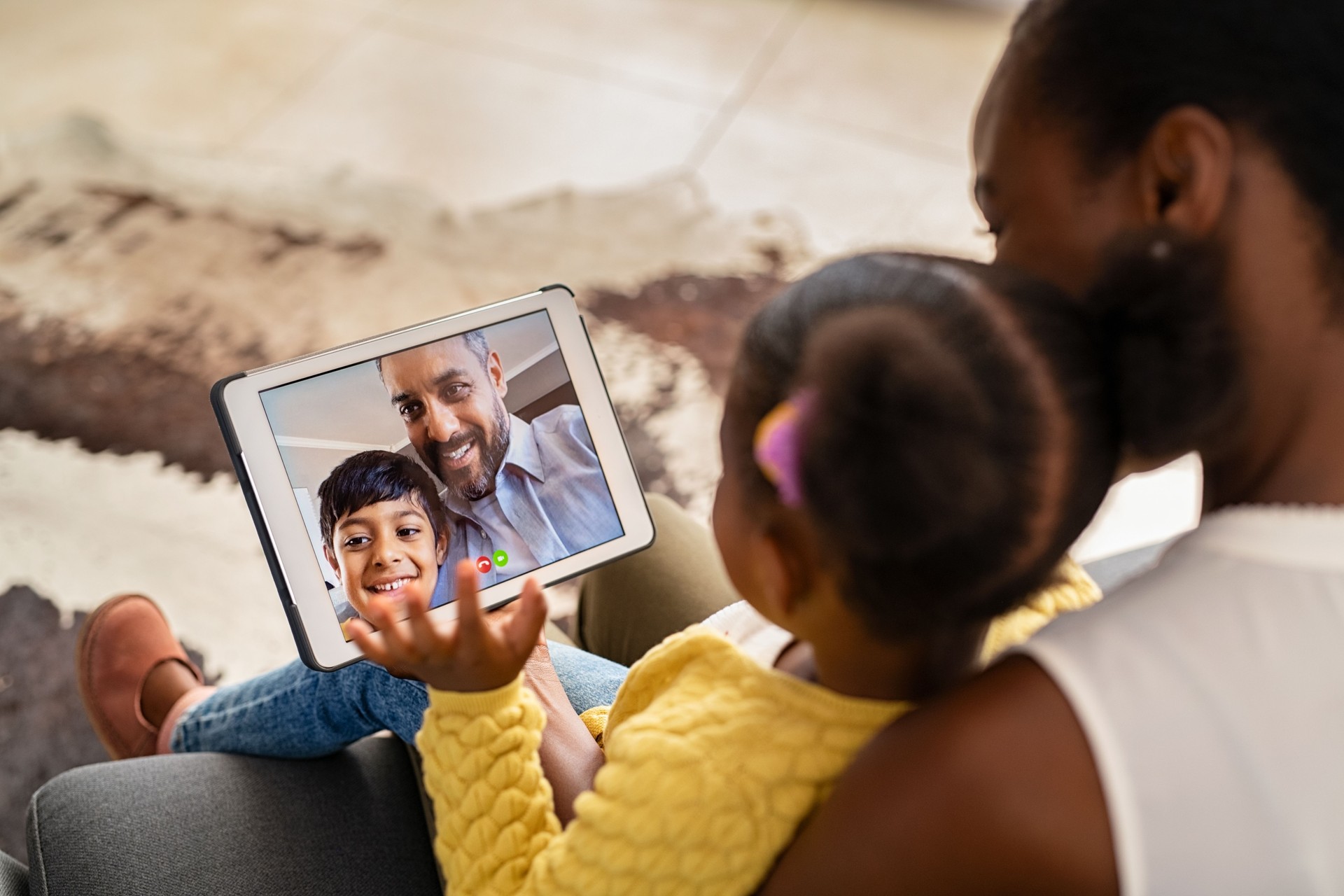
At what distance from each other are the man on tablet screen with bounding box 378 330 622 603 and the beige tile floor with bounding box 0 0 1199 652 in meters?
1.19

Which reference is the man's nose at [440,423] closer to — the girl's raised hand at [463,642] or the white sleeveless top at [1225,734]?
the girl's raised hand at [463,642]

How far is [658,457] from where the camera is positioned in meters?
1.54

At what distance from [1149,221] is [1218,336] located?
6 centimetres

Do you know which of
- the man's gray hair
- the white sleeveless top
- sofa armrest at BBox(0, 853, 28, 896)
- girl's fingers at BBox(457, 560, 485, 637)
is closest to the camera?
the white sleeveless top

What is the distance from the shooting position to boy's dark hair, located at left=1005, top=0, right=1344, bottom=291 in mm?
461

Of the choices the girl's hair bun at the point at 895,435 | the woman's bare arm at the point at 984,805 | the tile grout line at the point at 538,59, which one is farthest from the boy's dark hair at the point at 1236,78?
the tile grout line at the point at 538,59

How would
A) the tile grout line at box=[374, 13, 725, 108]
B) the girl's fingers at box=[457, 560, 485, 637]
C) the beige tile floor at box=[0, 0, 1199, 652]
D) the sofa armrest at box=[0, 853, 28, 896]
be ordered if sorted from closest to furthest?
the girl's fingers at box=[457, 560, 485, 637] → the sofa armrest at box=[0, 853, 28, 896] → the beige tile floor at box=[0, 0, 1199, 652] → the tile grout line at box=[374, 13, 725, 108]

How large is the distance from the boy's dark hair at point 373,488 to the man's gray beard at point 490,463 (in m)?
0.02

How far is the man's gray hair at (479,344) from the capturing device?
788 millimetres

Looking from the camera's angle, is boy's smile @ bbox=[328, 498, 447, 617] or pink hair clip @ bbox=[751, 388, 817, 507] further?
boy's smile @ bbox=[328, 498, 447, 617]

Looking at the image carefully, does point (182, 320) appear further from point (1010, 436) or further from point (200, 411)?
point (1010, 436)

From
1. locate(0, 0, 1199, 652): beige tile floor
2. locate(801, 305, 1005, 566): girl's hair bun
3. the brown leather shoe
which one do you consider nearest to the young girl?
locate(801, 305, 1005, 566): girl's hair bun

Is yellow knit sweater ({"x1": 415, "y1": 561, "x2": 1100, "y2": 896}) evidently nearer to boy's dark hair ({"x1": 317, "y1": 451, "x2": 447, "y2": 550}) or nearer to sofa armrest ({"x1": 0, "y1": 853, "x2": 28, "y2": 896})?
boy's dark hair ({"x1": 317, "y1": 451, "x2": 447, "y2": 550})

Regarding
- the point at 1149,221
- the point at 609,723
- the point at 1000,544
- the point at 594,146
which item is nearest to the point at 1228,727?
the point at 1000,544
